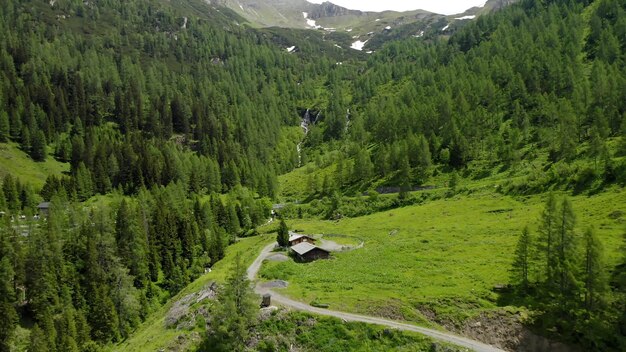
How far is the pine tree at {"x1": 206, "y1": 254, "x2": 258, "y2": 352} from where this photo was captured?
52406mm

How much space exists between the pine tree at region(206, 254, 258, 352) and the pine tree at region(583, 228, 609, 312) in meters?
38.0

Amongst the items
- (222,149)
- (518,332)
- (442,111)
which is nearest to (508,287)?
(518,332)

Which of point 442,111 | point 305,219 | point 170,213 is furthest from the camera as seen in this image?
point 442,111

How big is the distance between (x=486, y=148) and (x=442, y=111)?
2558 centimetres

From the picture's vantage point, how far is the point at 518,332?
1900 inches

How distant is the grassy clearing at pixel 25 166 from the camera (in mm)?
138950

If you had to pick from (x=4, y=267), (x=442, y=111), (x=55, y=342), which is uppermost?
(x=442, y=111)

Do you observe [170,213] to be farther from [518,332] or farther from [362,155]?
[518,332]

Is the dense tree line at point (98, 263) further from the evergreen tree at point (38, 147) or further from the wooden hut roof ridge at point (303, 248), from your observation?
the evergreen tree at point (38, 147)

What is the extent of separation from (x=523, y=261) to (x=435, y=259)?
18.8 metres

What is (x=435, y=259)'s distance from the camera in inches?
2847

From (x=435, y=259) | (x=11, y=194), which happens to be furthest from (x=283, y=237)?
(x=11, y=194)

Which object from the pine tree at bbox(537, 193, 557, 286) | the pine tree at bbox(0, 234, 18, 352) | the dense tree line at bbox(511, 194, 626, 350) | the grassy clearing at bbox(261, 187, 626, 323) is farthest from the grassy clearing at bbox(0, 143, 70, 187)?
the pine tree at bbox(537, 193, 557, 286)

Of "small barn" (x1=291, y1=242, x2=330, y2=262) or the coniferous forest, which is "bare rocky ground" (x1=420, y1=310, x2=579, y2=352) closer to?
the coniferous forest
